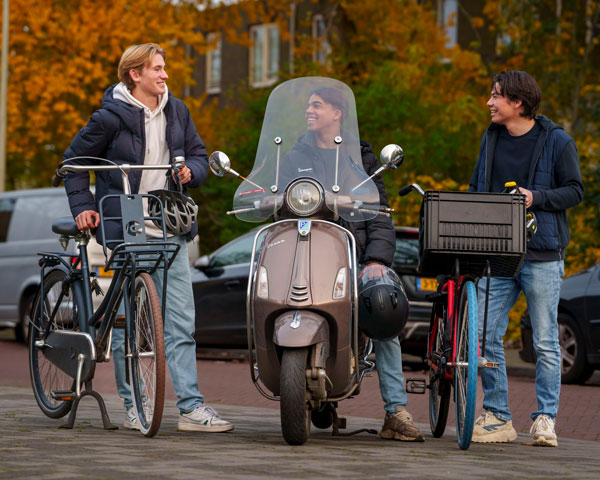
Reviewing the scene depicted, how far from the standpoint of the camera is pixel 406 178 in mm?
17359

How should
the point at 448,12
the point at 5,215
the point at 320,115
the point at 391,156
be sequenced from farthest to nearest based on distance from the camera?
1. the point at 448,12
2. the point at 5,215
3. the point at 320,115
4. the point at 391,156

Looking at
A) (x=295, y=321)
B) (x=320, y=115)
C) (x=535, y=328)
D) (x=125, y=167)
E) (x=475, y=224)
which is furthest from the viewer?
(x=535, y=328)

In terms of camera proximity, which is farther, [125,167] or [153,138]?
[153,138]

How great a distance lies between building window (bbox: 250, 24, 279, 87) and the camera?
38.9 m

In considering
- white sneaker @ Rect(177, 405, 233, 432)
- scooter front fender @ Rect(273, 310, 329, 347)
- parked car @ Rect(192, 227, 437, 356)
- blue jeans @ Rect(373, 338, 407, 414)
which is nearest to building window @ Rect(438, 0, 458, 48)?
parked car @ Rect(192, 227, 437, 356)

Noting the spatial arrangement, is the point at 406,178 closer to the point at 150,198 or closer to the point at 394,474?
the point at 150,198

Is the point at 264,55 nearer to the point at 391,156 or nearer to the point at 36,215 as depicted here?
the point at 36,215

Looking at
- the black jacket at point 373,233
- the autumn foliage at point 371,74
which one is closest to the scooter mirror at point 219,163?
the black jacket at point 373,233

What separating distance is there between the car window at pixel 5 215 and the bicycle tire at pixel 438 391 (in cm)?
963

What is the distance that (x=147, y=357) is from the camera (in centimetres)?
591

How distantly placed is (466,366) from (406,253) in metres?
5.84

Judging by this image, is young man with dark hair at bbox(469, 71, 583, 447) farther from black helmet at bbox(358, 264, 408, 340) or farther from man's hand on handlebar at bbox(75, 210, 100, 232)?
man's hand on handlebar at bbox(75, 210, 100, 232)

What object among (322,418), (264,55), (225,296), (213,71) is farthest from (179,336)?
(213,71)

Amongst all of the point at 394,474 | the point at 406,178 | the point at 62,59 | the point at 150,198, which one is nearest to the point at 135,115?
the point at 150,198
